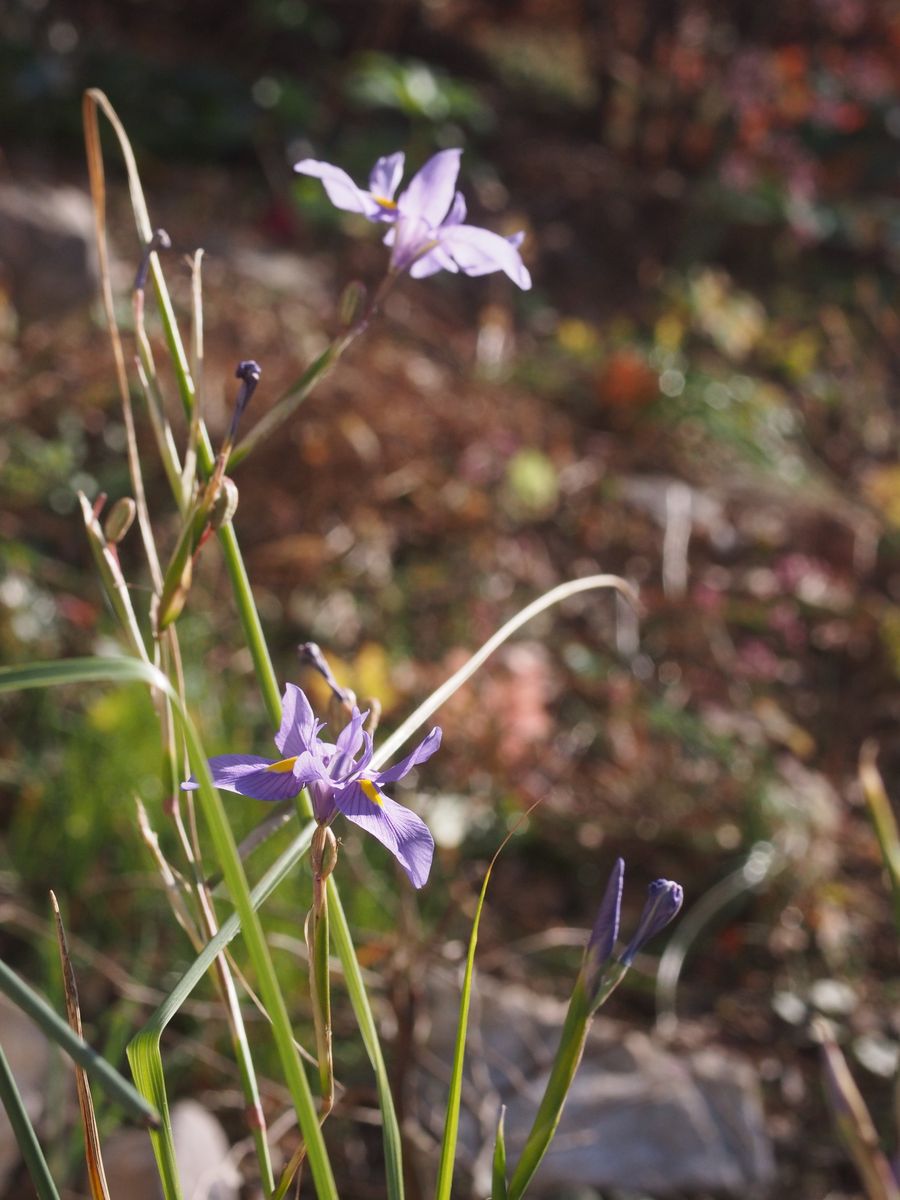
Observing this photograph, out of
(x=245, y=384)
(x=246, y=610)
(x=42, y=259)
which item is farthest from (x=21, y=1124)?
(x=42, y=259)

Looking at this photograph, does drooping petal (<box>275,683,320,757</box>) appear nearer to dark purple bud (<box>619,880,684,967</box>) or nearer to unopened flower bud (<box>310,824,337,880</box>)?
unopened flower bud (<box>310,824,337,880</box>)

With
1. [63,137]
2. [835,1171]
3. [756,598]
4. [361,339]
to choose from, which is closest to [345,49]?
[63,137]

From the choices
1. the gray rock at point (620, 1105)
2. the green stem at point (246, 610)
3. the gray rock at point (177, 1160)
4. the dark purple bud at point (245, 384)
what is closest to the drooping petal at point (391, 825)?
the green stem at point (246, 610)

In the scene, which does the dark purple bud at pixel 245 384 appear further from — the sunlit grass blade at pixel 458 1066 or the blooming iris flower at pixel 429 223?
the sunlit grass blade at pixel 458 1066

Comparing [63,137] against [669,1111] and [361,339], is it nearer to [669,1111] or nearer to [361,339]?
[361,339]

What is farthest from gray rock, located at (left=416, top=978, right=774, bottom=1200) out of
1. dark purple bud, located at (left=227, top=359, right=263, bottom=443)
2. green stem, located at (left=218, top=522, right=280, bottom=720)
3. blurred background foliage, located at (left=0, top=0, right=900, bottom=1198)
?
dark purple bud, located at (left=227, top=359, right=263, bottom=443)

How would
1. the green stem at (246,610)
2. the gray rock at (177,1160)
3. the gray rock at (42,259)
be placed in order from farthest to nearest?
the gray rock at (42,259) → the gray rock at (177,1160) → the green stem at (246,610)
